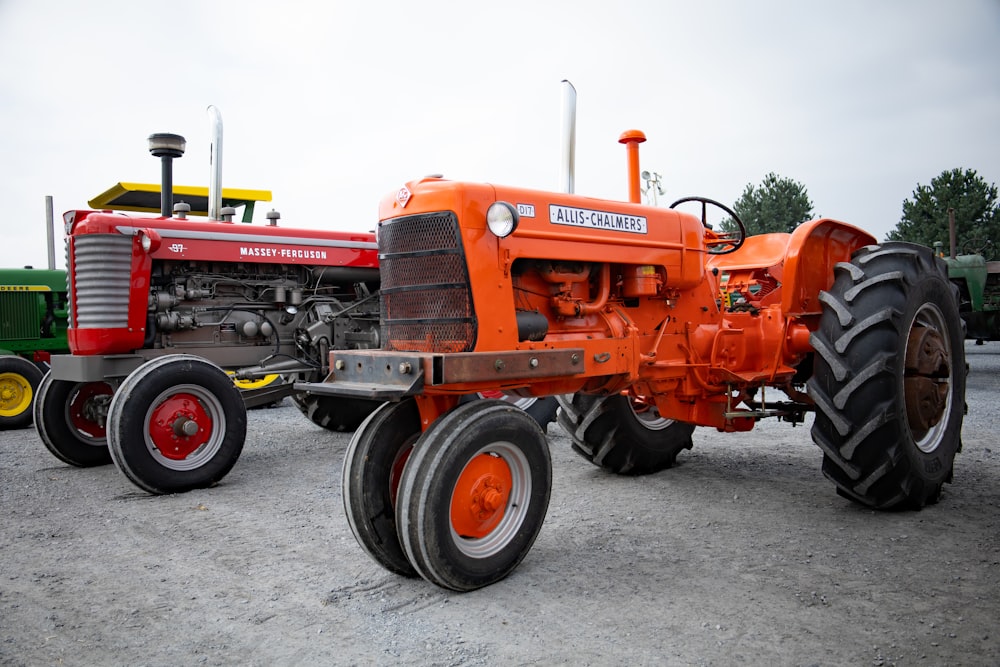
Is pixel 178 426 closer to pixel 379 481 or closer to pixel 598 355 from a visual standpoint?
pixel 379 481

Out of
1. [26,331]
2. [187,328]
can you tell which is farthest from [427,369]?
[26,331]

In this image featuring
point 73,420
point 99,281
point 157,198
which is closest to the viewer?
point 99,281

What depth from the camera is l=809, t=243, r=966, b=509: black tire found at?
13.1 feet

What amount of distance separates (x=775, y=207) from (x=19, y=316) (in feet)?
110

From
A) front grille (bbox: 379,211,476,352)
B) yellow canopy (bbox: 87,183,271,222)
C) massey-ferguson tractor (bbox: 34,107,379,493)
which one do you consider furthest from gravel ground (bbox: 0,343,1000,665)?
yellow canopy (bbox: 87,183,271,222)

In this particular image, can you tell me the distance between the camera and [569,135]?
405cm

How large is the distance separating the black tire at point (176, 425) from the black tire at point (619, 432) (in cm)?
233

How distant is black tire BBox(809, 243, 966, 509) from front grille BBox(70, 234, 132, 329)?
471 cm

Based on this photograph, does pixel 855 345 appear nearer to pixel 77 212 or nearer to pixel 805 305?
pixel 805 305

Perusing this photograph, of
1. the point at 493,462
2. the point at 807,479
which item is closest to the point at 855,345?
the point at 807,479

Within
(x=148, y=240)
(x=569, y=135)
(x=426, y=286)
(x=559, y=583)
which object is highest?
(x=569, y=135)

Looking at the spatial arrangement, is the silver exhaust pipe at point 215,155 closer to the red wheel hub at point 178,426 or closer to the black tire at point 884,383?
the red wheel hub at point 178,426

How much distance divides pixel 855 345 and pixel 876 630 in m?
1.75

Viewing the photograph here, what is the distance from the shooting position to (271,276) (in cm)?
680
